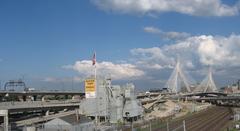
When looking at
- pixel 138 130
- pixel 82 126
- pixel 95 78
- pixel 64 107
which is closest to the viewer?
pixel 82 126

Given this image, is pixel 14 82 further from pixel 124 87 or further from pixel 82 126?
pixel 82 126

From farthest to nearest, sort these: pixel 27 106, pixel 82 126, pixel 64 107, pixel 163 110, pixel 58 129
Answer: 1. pixel 163 110
2. pixel 64 107
3. pixel 27 106
4. pixel 82 126
5. pixel 58 129

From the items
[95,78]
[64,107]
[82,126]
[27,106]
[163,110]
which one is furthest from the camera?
[163,110]

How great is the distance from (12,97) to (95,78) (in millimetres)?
39068

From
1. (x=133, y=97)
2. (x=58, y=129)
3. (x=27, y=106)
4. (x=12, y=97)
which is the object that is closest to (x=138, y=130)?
(x=58, y=129)

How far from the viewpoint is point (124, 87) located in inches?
5059

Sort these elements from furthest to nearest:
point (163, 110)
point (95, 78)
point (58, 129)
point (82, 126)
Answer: point (163, 110) < point (95, 78) < point (82, 126) < point (58, 129)

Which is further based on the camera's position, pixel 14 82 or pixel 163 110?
pixel 163 110

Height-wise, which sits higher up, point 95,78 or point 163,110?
point 95,78

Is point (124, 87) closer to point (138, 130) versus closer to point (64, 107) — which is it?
point (64, 107)

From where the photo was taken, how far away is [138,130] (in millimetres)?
83688

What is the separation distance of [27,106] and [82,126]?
30.2 meters

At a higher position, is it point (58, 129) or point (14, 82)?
point (14, 82)

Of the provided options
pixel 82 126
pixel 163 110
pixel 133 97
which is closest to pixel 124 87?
pixel 133 97
